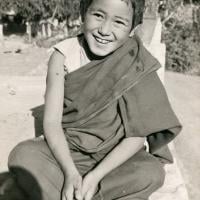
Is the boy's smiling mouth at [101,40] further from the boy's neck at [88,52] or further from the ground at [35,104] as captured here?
the ground at [35,104]

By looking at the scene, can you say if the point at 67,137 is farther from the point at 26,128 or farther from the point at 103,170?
the point at 26,128

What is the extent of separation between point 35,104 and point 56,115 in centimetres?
220

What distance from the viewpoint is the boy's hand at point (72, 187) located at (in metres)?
2.32

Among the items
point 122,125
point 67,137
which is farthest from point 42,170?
point 122,125

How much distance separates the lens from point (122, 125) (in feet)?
8.32

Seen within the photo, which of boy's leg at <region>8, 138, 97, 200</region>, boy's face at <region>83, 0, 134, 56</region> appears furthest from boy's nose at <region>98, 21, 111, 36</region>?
boy's leg at <region>8, 138, 97, 200</region>

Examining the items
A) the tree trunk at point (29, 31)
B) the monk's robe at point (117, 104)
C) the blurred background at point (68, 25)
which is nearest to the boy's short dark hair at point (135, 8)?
the monk's robe at point (117, 104)

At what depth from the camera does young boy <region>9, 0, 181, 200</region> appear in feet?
7.88

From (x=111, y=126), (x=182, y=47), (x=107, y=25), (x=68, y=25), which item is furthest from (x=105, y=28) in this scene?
(x=68, y=25)

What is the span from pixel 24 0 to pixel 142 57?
7.16 metres

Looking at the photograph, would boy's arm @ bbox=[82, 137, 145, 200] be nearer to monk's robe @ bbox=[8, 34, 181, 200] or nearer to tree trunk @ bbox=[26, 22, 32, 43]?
monk's robe @ bbox=[8, 34, 181, 200]

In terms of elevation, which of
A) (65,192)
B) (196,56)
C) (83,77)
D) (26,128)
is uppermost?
(83,77)

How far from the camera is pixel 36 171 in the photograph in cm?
238

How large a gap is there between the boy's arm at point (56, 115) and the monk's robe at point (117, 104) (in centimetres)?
5
